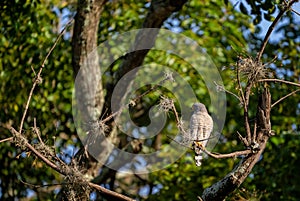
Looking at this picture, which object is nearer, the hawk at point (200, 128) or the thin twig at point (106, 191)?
the hawk at point (200, 128)

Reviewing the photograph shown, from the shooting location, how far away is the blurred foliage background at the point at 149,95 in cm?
616

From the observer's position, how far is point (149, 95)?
6.14 m

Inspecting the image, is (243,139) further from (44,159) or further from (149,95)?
(149,95)

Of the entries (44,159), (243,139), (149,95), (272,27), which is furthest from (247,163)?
(149,95)

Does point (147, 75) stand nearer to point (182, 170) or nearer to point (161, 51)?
point (161, 51)

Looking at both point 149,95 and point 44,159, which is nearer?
point 44,159

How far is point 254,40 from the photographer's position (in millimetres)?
6809

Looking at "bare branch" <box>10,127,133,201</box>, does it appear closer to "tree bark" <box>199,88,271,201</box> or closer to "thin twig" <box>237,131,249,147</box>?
"tree bark" <box>199,88,271,201</box>

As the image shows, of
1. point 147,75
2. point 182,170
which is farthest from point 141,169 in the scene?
point 147,75

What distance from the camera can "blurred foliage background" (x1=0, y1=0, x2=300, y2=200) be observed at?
6.16 meters

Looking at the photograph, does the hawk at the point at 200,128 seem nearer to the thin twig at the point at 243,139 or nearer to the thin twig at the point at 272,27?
the thin twig at the point at 243,139

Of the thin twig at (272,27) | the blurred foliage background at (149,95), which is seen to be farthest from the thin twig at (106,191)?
the blurred foliage background at (149,95)

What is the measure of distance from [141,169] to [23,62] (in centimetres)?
143

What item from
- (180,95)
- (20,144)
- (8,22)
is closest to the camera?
(20,144)
